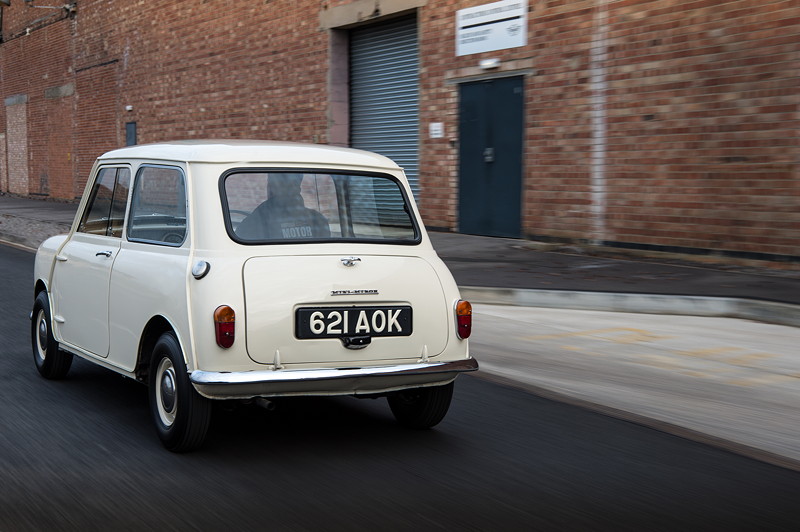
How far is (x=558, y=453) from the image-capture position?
4.88m

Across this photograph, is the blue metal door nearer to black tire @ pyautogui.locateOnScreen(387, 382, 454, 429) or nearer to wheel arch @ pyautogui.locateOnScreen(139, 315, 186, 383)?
black tire @ pyautogui.locateOnScreen(387, 382, 454, 429)

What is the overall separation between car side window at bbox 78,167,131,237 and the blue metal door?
401 inches

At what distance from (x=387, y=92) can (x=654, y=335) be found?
38.1 feet

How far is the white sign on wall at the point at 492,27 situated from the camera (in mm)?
15242

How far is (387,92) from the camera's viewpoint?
18922mm

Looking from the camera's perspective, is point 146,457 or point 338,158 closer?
point 146,457

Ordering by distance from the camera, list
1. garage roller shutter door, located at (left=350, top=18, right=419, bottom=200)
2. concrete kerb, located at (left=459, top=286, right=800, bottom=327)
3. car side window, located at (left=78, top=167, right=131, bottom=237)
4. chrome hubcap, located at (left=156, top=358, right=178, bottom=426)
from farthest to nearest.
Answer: garage roller shutter door, located at (left=350, top=18, right=419, bottom=200)
concrete kerb, located at (left=459, top=286, right=800, bottom=327)
car side window, located at (left=78, top=167, right=131, bottom=237)
chrome hubcap, located at (left=156, top=358, right=178, bottom=426)

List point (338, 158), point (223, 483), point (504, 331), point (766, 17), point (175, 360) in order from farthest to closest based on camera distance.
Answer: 1. point (766, 17)
2. point (504, 331)
3. point (338, 158)
4. point (175, 360)
5. point (223, 483)

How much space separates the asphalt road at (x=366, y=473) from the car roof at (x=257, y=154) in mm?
1478

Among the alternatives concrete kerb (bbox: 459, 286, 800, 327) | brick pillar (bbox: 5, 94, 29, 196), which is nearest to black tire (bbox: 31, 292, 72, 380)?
concrete kerb (bbox: 459, 286, 800, 327)

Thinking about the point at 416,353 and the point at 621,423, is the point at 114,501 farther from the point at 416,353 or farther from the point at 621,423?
the point at 621,423

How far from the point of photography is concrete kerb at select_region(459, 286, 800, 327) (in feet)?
28.5

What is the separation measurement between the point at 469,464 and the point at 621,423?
1.28 metres

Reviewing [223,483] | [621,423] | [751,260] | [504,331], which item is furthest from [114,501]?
[751,260]
